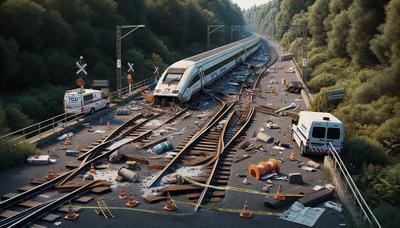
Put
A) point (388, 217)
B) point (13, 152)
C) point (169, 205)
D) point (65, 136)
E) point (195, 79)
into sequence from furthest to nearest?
point (195, 79), point (65, 136), point (13, 152), point (169, 205), point (388, 217)

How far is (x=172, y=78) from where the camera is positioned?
32.0 meters

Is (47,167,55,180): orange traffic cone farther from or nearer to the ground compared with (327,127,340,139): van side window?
nearer to the ground

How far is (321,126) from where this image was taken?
19.0 metres

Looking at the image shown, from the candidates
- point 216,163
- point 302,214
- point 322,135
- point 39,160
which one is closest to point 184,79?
point 322,135

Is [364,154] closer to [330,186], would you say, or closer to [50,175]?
[330,186]

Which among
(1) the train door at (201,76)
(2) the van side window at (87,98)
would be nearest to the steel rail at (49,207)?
(2) the van side window at (87,98)

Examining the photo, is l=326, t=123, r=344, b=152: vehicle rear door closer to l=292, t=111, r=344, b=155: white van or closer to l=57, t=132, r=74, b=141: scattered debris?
l=292, t=111, r=344, b=155: white van

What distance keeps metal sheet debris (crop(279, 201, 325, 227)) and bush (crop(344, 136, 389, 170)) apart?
5904 millimetres

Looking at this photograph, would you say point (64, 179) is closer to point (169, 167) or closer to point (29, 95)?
point (169, 167)

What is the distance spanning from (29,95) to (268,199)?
2647 centimetres

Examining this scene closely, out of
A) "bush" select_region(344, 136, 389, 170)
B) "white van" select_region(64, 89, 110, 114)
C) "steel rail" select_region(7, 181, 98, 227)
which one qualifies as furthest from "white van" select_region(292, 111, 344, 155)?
"white van" select_region(64, 89, 110, 114)

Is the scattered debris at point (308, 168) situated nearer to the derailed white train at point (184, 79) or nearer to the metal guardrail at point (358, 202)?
the metal guardrail at point (358, 202)

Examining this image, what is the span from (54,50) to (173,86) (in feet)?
58.1

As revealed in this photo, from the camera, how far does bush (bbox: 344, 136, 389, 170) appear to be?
61.7 feet
